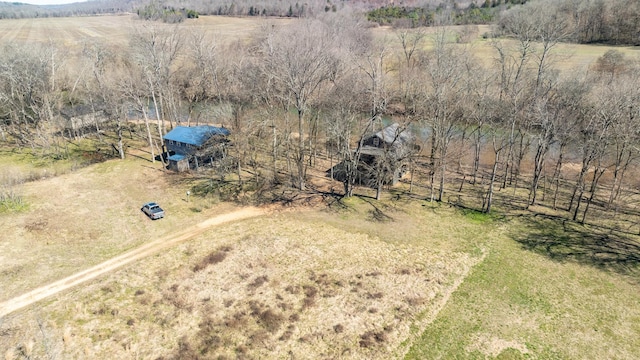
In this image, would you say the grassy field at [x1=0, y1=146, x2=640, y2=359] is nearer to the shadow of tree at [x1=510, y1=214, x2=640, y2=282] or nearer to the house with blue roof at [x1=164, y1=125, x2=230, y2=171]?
the shadow of tree at [x1=510, y1=214, x2=640, y2=282]

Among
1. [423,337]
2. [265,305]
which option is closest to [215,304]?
[265,305]

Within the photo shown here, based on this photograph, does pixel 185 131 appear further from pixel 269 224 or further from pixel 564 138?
pixel 564 138

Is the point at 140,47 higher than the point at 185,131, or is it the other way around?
the point at 140,47

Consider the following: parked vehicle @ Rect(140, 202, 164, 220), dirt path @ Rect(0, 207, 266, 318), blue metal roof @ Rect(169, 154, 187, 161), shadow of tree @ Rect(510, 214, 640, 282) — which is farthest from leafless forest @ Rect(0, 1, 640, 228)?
parked vehicle @ Rect(140, 202, 164, 220)

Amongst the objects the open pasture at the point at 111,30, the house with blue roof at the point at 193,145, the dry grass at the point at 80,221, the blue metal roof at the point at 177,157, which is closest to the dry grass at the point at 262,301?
the dry grass at the point at 80,221

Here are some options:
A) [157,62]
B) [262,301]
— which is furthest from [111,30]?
[262,301]

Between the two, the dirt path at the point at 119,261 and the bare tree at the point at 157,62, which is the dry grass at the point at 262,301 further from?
the bare tree at the point at 157,62

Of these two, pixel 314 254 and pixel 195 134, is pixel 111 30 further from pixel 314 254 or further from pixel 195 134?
pixel 314 254

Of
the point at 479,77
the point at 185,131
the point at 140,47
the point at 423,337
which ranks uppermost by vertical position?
Answer: the point at 140,47
